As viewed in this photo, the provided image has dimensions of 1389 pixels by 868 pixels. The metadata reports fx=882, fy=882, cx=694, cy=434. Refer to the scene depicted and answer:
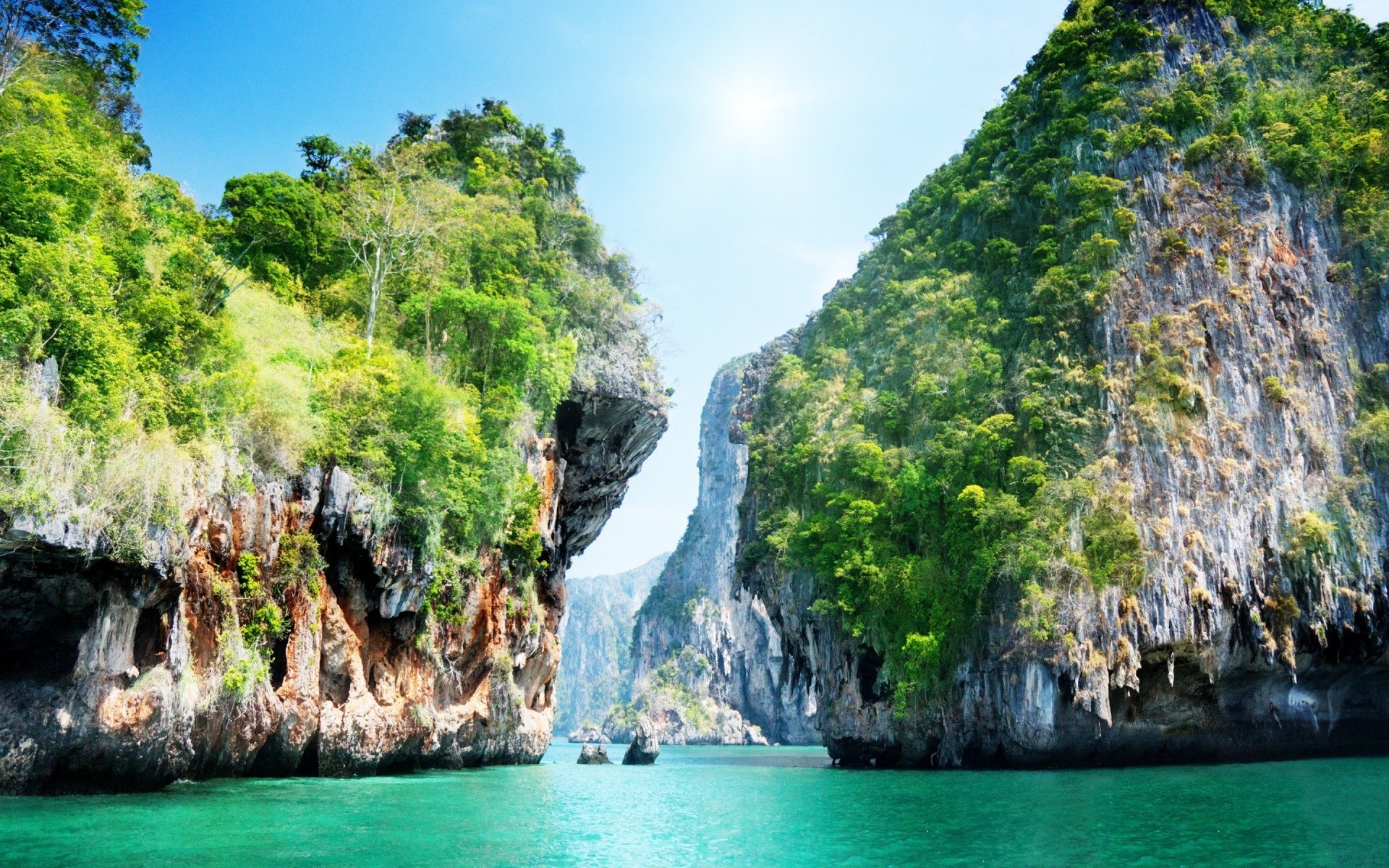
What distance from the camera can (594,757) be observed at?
41031 millimetres

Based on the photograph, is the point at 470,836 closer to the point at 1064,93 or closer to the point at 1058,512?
the point at 1058,512

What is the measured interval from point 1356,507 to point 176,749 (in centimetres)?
3472

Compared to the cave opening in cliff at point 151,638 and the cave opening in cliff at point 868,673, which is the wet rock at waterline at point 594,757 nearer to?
the cave opening in cliff at point 868,673

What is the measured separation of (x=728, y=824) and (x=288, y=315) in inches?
691

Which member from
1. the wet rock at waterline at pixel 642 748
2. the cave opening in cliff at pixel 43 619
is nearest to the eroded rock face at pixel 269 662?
the cave opening in cliff at pixel 43 619

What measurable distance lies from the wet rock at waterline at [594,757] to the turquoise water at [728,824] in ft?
61.0

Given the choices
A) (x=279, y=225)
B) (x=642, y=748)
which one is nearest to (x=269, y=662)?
(x=279, y=225)

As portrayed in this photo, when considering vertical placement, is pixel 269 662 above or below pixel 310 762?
above

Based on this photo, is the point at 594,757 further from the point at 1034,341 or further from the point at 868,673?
the point at 1034,341

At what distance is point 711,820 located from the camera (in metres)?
16.2

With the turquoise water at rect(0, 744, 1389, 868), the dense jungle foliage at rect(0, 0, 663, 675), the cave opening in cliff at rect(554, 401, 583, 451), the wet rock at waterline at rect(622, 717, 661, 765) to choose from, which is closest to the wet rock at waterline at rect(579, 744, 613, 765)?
the wet rock at waterline at rect(622, 717, 661, 765)

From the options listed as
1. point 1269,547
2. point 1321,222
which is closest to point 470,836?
point 1269,547

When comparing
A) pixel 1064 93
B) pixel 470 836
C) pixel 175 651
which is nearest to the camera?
pixel 470 836

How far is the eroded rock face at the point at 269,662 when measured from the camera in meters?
13.7
